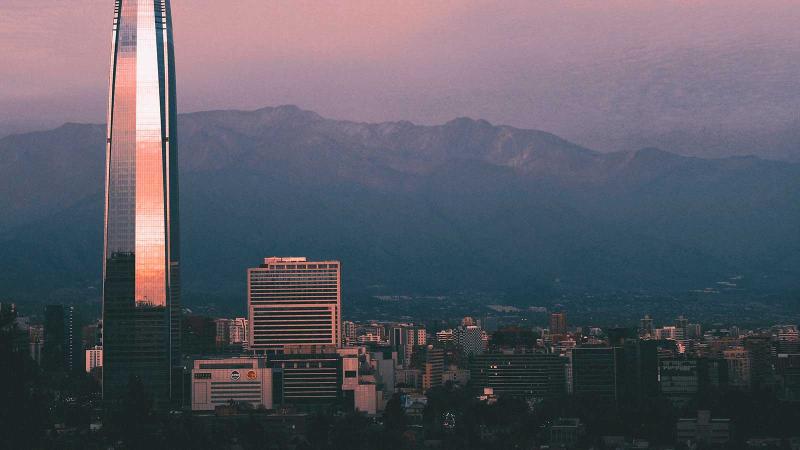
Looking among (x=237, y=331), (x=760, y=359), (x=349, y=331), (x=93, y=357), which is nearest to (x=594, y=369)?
(x=760, y=359)

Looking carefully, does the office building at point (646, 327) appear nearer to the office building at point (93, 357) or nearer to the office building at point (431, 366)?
the office building at point (431, 366)

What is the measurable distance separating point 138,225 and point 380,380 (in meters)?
20.8

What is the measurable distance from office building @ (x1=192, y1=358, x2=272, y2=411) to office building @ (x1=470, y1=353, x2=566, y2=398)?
18.4 metres

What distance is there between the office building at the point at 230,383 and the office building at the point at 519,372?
18428mm

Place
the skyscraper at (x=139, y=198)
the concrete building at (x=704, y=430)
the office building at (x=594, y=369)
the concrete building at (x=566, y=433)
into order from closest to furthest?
the concrete building at (x=566, y=433) → the concrete building at (x=704, y=430) → the skyscraper at (x=139, y=198) → the office building at (x=594, y=369)

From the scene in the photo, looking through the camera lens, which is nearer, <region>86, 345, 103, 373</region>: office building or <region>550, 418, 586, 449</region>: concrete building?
<region>550, 418, 586, 449</region>: concrete building

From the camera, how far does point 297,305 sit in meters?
122

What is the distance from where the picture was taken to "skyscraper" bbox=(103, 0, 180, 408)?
373ft

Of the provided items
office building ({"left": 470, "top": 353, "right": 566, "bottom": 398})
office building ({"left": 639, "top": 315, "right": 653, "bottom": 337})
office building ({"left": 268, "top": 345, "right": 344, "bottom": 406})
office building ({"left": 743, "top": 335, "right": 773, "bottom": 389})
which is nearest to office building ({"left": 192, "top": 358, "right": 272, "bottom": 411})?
office building ({"left": 268, "top": 345, "right": 344, "bottom": 406})

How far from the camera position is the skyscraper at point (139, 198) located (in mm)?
113750

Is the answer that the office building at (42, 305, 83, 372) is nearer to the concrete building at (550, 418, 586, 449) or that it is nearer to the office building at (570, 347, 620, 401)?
the office building at (570, 347, 620, 401)

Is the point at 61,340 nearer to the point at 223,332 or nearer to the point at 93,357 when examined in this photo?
the point at 93,357

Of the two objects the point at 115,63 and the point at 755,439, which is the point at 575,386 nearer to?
the point at 755,439

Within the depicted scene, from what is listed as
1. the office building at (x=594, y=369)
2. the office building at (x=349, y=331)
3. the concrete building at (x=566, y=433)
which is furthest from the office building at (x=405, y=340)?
the concrete building at (x=566, y=433)
